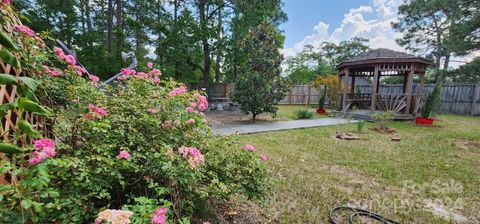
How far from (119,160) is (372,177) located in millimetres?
3475

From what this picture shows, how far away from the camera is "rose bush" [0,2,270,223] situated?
107cm

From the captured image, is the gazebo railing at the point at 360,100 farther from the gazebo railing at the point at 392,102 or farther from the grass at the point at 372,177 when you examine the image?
the grass at the point at 372,177

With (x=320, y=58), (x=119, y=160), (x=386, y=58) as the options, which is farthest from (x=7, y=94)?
(x=320, y=58)

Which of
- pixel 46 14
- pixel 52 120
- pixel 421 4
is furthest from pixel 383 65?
pixel 46 14

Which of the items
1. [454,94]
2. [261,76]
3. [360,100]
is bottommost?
[360,100]

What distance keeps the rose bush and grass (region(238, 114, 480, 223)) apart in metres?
0.79

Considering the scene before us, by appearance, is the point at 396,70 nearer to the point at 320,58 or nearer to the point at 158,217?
the point at 158,217

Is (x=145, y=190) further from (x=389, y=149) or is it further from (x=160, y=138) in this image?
(x=389, y=149)

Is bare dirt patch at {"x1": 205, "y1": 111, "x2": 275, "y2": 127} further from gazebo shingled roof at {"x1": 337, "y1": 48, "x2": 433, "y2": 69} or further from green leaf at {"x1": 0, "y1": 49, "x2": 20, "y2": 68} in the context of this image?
green leaf at {"x1": 0, "y1": 49, "x2": 20, "y2": 68}

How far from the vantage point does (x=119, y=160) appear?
4.95 ft

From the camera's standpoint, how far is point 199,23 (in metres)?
10.3

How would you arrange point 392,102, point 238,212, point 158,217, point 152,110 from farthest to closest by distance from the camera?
point 392,102
point 238,212
point 152,110
point 158,217

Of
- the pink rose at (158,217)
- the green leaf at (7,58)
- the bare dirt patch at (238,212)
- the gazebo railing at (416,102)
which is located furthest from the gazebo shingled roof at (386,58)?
the green leaf at (7,58)

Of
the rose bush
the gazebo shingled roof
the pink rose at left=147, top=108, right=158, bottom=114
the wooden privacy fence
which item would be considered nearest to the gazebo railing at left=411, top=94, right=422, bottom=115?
the gazebo shingled roof
